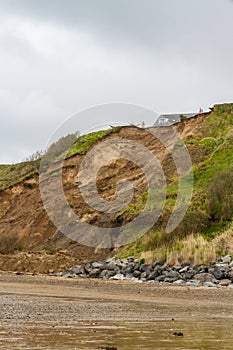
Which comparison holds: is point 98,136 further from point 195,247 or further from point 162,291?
point 162,291

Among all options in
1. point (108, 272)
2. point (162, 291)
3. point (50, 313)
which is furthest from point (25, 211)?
point (50, 313)

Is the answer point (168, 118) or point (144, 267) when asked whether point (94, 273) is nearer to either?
point (144, 267)

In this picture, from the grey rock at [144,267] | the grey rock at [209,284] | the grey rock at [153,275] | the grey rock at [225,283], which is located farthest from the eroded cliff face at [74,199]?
the grey rock at [225,283]

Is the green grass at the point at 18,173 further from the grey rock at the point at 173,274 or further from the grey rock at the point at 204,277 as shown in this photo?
the grey rock at the point at 204,277

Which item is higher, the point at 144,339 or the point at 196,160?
the point at 196,160

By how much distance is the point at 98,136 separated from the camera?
57.9 m

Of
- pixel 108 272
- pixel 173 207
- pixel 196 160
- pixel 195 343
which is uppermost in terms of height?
pixel 196 160

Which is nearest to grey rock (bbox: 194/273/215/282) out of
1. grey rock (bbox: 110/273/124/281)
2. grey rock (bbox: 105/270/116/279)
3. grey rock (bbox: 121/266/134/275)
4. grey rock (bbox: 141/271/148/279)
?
grey rock (bbox: 141/271/148/279)

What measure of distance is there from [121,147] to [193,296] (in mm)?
35635

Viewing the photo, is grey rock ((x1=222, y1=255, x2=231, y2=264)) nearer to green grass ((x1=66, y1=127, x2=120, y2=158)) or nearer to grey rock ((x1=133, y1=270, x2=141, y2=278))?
grey rock ((x1=133, y1=270, x2=141, y2=278))

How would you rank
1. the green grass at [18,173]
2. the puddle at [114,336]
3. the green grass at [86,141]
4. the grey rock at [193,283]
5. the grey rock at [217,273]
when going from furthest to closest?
the green grass at [86,141] < the green grass at [18,173] < the grey rock at [217,273] < the grey rock at [193,283] < the puddle at [114,336]

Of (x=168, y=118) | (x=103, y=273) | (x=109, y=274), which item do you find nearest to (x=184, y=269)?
(x=109, y=274)

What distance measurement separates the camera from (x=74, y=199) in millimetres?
47312

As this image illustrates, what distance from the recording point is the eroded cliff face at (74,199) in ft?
135
